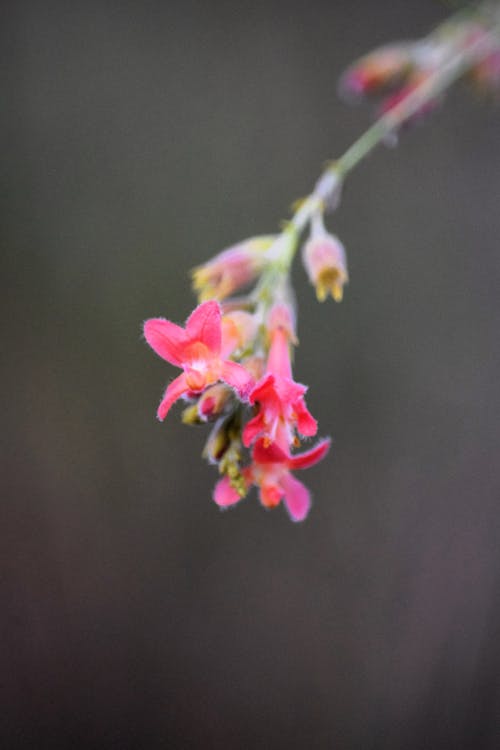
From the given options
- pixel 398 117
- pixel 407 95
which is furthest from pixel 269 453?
pixel 407 95

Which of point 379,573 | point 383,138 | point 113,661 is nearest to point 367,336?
point 379,573

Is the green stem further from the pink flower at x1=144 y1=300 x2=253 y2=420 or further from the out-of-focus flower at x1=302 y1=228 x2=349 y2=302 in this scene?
the pink flower at x1=144 y1=300 x2=253 y2=420

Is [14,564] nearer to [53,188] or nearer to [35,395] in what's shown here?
[35,395]

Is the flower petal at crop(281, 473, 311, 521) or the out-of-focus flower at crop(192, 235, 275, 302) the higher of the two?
the out-of-focus flower at crop(192, 235, 275, 302)

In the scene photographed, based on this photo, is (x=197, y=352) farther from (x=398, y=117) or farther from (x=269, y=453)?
(x=398, y=117)

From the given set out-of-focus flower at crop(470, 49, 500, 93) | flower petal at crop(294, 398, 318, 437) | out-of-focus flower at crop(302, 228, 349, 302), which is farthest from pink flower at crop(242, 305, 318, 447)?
out-of-focus flower at crop(470, 49, 500, 93)

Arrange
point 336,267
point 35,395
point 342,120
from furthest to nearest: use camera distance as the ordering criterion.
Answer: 1. point 35,395
2. point 342,120
3. point 336,267

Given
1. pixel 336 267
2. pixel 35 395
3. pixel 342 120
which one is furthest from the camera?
pixel 35 395
